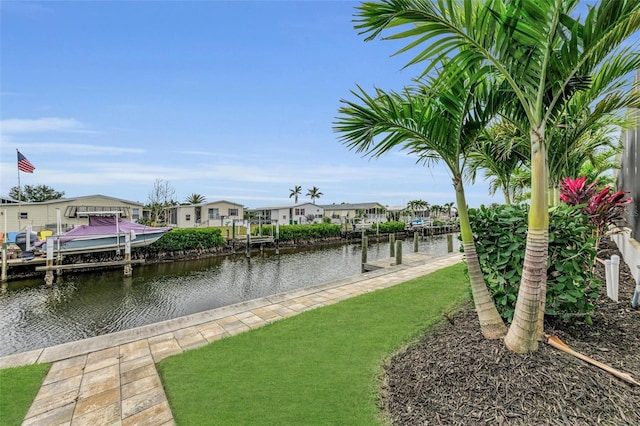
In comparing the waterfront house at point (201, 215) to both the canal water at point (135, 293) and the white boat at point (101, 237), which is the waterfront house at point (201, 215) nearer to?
the canal water at point (135, 293)

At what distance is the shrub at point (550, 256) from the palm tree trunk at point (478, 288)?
351mm

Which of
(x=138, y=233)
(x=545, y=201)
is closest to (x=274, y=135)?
(x=138, y=233)

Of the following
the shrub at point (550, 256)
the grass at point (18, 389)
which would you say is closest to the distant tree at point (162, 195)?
the grass at point (18, 389)

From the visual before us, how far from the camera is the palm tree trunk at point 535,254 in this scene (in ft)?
7.35

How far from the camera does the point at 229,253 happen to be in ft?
59.5

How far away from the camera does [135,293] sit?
9922 millimetres

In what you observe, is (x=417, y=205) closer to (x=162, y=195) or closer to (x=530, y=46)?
(x=162, y=195)

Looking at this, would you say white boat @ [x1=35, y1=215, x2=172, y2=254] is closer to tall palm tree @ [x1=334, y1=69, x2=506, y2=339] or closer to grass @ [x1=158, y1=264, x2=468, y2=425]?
grass @ [x1=158, y1=264, x2=468, y2=425]

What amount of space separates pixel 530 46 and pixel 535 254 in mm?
1581

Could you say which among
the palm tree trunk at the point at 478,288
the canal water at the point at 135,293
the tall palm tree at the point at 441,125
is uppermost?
the tall palm tree at the point at 441,125

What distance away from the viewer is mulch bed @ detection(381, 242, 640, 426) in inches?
77.7

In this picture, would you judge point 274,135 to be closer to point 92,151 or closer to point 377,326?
point 92,151

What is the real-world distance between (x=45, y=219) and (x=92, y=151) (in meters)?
6.00

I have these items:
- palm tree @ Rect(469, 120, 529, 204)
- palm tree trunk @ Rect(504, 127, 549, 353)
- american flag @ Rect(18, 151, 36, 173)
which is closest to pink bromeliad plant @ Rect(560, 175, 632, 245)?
palm tree @ Rect(469, 120, 529, 204)
